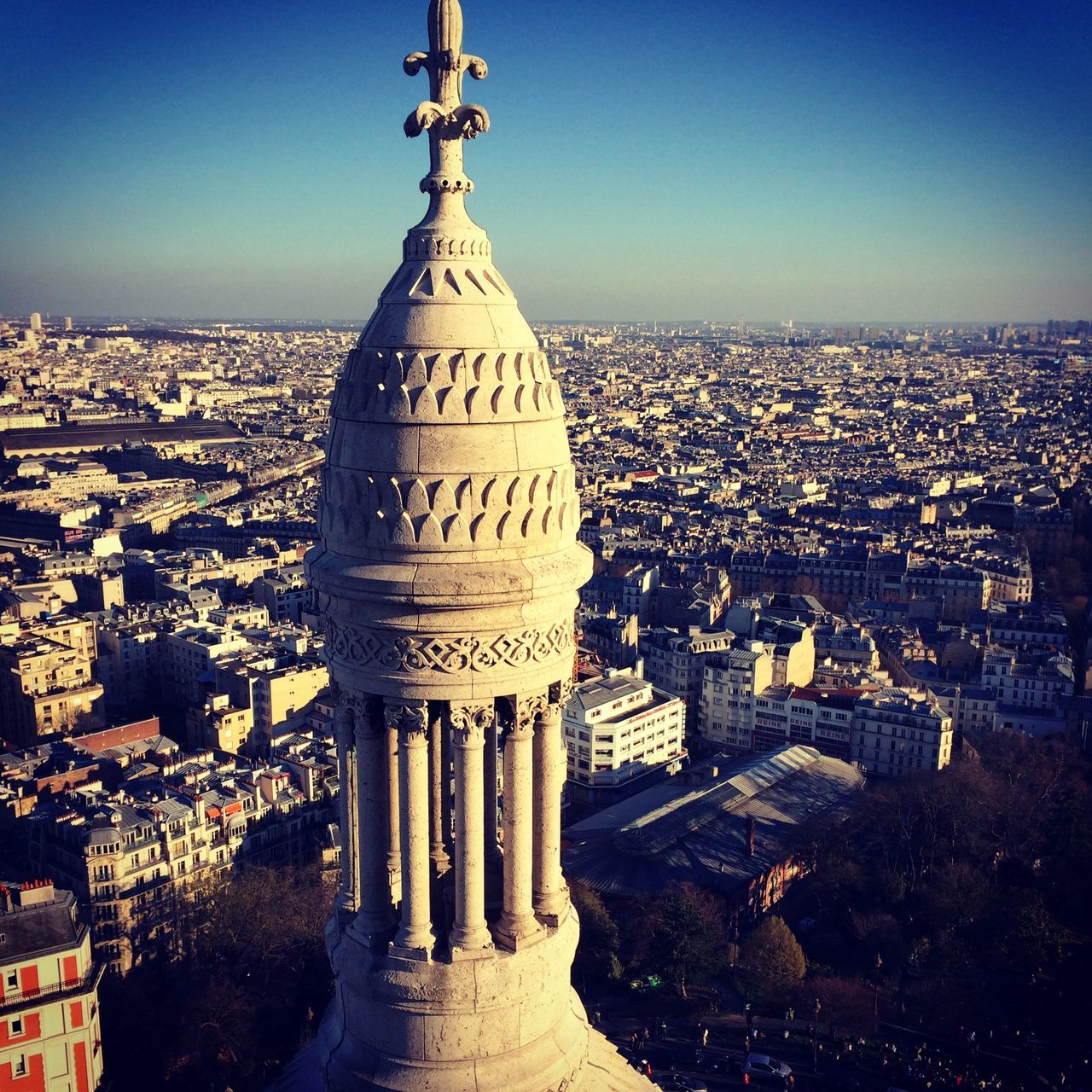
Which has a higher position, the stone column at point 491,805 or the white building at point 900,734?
the stone column at point 491,805

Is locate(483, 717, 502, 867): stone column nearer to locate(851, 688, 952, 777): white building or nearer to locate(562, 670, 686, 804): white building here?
locate(562, 670, 686, 804): white building

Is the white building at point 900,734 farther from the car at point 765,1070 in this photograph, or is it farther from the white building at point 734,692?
the car at point 765,1070

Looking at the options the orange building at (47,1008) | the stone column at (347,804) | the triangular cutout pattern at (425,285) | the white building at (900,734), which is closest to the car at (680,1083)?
the orange building at (47,1008)

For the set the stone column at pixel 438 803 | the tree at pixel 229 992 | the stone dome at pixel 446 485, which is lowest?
the tree at pixel 229 992

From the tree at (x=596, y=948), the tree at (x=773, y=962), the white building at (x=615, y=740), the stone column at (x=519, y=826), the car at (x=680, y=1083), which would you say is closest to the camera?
the stone column at (x=519, y=826)

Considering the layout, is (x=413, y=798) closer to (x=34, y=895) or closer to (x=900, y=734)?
(x=34, y=895)

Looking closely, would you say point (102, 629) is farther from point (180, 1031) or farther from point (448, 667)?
point (448, 667)

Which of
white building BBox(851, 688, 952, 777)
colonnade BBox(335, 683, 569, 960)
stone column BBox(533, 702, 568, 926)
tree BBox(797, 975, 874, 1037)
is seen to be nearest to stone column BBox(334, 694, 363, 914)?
colonnade BBox(335, 683, 569, 960)

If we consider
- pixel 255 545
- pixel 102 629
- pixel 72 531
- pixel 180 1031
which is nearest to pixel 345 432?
pixel 180 1031
